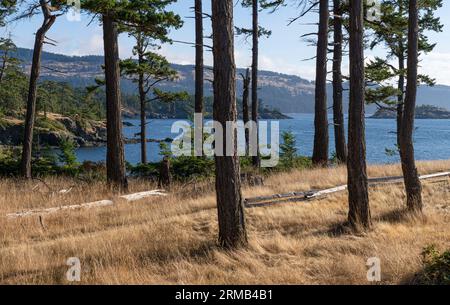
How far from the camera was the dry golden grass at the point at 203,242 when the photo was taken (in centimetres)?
588

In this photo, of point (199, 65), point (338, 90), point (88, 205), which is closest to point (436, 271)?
point (88, 205)

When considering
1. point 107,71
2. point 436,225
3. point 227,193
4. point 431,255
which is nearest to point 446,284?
point 431,255

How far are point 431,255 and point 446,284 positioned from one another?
60 centimetres

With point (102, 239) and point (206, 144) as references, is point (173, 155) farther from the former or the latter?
point (102, 239)

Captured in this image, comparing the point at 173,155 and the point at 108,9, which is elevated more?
the point at 108,9

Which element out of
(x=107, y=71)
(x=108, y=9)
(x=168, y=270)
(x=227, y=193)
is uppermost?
(x=108, y=9)

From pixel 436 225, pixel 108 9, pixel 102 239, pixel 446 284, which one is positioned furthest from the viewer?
pixel 108 9

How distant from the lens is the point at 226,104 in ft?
22.4

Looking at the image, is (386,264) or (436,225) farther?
(436,225)

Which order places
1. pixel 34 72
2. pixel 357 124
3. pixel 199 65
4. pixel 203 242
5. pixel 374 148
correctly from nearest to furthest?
pixel 203 242 < pixel 357 124 < pixel 34 72 < pixel 199 65 < pixel 374 148

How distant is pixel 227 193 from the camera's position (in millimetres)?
6953

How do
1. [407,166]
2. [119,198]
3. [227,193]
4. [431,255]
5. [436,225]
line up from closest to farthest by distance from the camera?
[431,255], [227,193], [436,225], [407,166], [119,198]

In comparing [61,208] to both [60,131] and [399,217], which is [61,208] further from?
[60,131]

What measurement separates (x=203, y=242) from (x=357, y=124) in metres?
3.78
